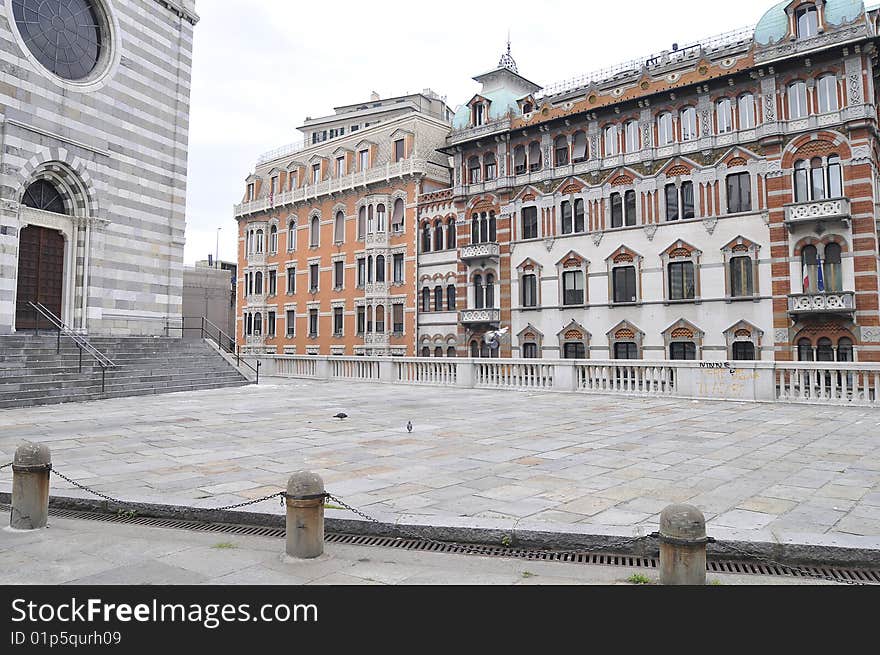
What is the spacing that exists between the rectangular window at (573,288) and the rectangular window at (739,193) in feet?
27.8

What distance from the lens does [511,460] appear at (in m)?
9.04

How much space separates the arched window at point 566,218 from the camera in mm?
36438

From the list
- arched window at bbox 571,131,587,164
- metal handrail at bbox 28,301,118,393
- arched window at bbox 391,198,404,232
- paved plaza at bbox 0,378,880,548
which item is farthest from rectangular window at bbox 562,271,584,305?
metal handrail at bbox 28,301,118,393

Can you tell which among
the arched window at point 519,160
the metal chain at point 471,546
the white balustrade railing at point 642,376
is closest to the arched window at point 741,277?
the white balustrade railing at point 642,376

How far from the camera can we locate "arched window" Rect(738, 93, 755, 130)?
3053 cm

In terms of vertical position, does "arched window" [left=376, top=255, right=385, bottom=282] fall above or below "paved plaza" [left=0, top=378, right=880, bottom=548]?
above

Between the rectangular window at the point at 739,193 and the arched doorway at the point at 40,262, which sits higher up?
the rectangular window at the point at 739,193

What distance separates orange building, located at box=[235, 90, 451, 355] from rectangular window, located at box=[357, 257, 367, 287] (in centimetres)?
7

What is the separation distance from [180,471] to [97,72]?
22965 millimetres

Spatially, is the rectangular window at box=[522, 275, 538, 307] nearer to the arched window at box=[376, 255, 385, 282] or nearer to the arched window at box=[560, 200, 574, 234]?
the arched window at box=[560, 200, 574, 234]

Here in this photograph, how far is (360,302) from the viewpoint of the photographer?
148ft

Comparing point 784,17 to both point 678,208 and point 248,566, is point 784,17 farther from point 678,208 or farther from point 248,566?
point 248,566

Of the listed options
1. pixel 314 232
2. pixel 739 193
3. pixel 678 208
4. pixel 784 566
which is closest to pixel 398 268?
pixel 314 232

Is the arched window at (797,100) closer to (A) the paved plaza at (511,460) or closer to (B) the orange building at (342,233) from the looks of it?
(A) the paved plaza at (511,460)
